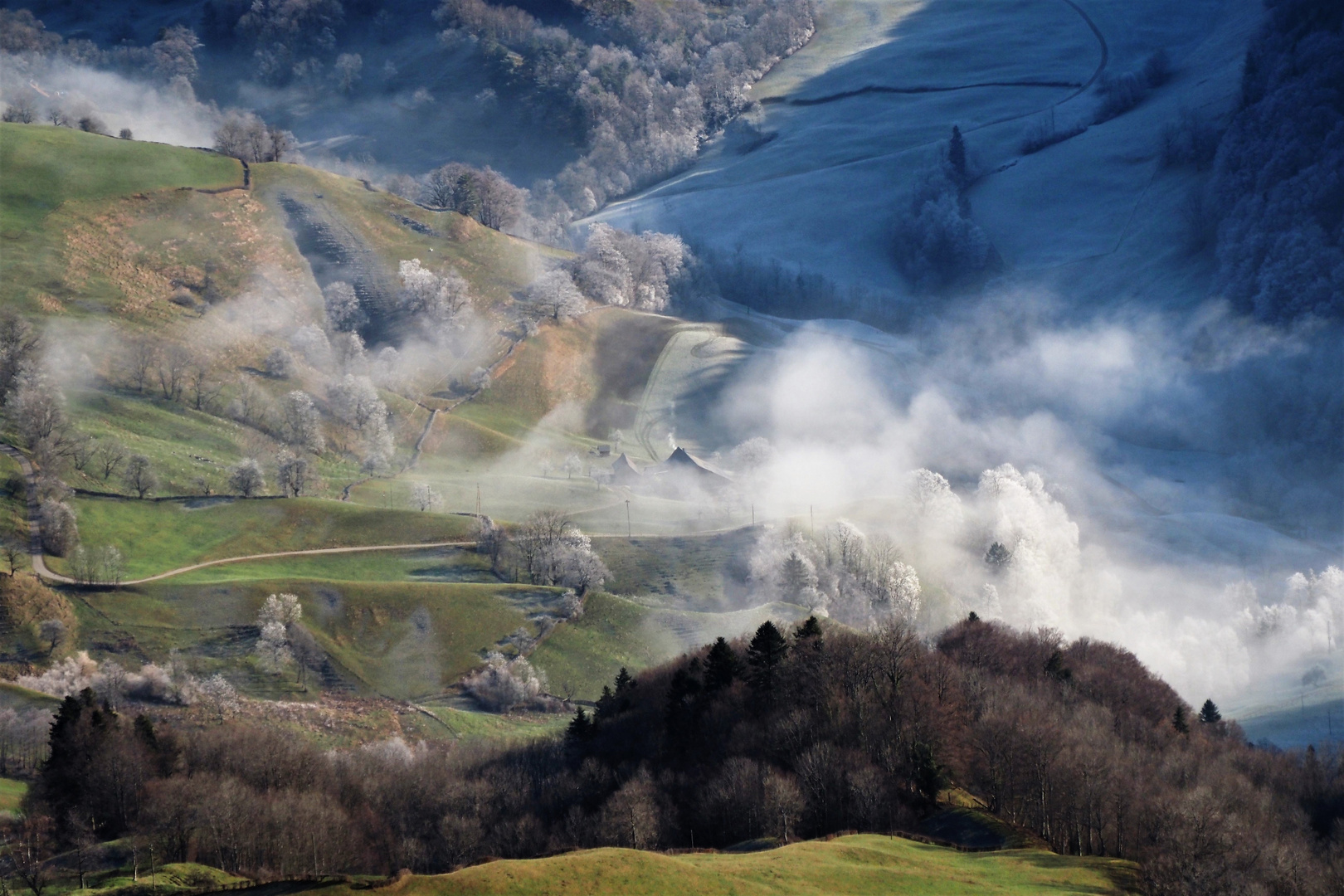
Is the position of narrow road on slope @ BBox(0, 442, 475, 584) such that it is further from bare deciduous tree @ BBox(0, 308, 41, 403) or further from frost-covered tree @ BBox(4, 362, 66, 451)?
bare deciduous tree @ BBox(0, 308, 41, 403)

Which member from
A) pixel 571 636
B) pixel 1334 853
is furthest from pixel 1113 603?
pixel 1334 853

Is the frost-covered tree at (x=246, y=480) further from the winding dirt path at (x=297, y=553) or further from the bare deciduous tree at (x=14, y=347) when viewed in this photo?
the bare deciduous tree at (x=14, y=347)

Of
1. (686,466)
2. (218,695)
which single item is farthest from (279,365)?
(218,695)

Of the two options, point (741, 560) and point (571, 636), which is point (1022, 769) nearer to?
point (571, 636)

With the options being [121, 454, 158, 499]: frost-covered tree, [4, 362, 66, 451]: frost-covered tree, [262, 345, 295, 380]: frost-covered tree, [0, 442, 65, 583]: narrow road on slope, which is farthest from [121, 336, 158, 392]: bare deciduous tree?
[0, 442, 65, 583]: narrow road on slope

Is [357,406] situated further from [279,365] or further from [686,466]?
[686,466]
